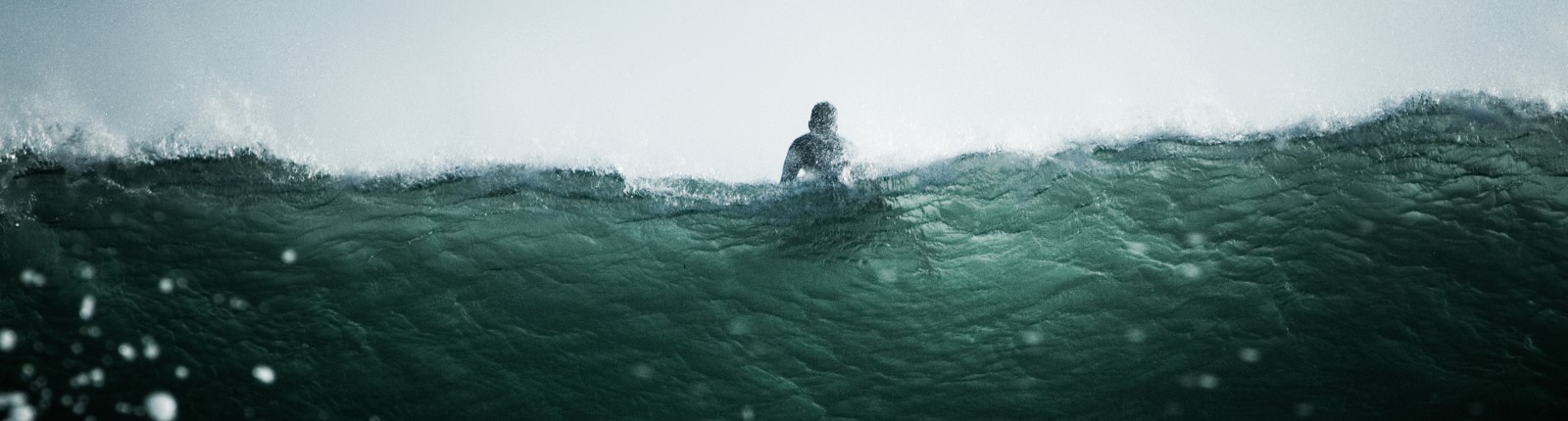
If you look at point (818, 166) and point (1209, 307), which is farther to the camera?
point (1209, 307)

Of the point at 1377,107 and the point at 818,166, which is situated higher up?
the point at 1377,107

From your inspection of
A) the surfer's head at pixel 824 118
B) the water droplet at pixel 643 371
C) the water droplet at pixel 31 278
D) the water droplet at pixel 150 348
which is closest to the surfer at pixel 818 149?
the surfer's head at pixel 824 118

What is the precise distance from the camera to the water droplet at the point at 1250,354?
27.2 feet

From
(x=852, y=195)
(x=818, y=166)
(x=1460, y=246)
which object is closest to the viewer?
(x=818, y=166)

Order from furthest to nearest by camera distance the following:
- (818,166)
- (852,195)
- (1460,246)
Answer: (1460,246)
(852,195)
(818,166)

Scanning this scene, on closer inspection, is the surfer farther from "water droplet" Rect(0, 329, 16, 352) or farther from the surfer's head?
"water droplet" Rect(0, 329, 16, 352)

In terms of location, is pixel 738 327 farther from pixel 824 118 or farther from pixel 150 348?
pixel 150 348

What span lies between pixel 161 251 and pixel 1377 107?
14.6 metres

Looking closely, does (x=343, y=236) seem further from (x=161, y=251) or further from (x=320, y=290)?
(x=161, y=251)

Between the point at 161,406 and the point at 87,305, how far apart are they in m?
1.52

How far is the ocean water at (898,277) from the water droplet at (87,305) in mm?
60

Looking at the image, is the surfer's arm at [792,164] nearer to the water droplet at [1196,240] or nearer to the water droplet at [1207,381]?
the water droplet at [1196,240]

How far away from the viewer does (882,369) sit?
8.28 meters

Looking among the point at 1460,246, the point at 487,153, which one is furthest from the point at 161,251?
the point at 1460,246
